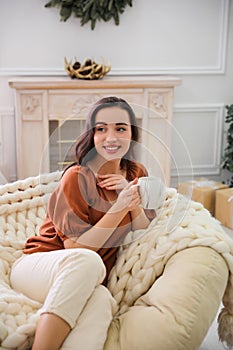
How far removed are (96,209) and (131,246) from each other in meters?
0.20

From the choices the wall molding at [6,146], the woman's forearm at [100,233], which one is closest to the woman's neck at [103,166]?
the woman's forearm at [100,233]

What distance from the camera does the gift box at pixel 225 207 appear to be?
314cm

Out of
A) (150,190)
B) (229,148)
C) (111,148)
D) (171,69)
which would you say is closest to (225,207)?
(229,148)

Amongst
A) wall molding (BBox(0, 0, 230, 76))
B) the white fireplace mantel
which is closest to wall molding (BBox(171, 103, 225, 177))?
wall molding (BBox(0, 0, 230, 76))

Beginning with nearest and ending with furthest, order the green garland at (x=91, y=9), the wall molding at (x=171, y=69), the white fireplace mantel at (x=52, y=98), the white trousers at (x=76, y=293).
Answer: the white trousers at (x=76, y=293) < the white fireplace mantel at (x=52, y=98) < the green garland at (x=91, y=9) < the wall molding at (x=171, y=69)

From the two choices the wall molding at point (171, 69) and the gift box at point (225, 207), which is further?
the wall molding at point (171, 69)

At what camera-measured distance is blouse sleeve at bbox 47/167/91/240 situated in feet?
4.88

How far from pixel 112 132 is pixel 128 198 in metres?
0.19

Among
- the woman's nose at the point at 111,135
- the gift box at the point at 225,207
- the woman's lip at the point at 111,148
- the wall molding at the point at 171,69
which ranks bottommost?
the gift box at the point at 225,207

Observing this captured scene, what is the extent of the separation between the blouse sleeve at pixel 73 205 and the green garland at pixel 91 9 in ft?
6.58

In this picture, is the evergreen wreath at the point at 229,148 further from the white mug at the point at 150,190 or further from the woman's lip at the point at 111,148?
the woman's lip at the point at 111,148

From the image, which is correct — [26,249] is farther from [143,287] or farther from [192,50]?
[192,50]

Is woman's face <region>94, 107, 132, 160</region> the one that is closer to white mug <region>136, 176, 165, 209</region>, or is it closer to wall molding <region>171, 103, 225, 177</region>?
white mug <region>136, 176, 165, 209</region>

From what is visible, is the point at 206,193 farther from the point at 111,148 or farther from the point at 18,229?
the point at 111,148
